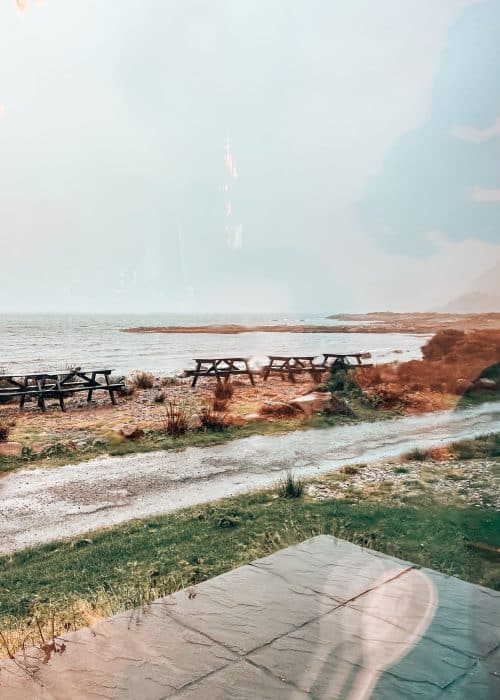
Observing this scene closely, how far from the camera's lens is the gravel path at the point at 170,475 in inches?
212

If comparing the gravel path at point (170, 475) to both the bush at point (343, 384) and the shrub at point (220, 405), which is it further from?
the bush at point (343, 384)

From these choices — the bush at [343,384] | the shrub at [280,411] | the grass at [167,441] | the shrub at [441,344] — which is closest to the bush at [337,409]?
the grass at [167,441]

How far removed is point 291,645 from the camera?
2180 millimetres

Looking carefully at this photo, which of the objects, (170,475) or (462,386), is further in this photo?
(462,386)

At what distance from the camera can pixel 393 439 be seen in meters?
9.00

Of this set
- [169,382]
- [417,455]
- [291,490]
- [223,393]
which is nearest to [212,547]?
[291,490]

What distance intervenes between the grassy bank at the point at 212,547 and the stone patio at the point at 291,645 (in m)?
0.47

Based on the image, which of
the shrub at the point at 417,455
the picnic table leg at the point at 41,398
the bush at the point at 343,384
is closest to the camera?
the shrub at the point at 417,455

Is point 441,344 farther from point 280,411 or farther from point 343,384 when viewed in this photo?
point 280,411

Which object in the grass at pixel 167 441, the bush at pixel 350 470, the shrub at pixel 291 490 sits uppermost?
the shrub at pixel 291 490

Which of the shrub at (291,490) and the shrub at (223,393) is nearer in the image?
the shrub at (291,490)

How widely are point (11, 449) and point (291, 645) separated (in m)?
7.29

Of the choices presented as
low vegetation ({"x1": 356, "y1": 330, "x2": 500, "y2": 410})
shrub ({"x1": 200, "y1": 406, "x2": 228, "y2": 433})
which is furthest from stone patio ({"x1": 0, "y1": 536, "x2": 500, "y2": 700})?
low vegetation ({"x1": 356, "y1": 330, "x2": 500, "y2": 410})

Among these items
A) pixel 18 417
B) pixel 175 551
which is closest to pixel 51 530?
pixel 175 551
